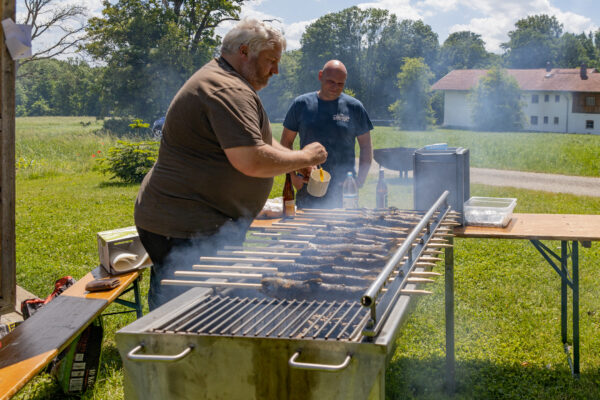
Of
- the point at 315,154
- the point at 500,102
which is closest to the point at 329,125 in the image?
the point at 315,154

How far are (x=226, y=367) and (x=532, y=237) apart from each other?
221 cm

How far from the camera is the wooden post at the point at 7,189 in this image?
14.2 feet

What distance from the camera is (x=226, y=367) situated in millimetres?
1575

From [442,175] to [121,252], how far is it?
2296mm

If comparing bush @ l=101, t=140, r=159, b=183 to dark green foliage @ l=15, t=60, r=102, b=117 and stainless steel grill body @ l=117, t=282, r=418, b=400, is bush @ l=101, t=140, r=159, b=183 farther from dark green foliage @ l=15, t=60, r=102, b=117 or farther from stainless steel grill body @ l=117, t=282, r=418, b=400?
dark green foliage @ l=15, t=60, r=102, b=117

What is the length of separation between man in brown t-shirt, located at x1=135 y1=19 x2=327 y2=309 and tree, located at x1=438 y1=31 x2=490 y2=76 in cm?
7130

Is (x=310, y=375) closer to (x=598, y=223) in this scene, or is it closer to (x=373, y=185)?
(x=598, y=223)

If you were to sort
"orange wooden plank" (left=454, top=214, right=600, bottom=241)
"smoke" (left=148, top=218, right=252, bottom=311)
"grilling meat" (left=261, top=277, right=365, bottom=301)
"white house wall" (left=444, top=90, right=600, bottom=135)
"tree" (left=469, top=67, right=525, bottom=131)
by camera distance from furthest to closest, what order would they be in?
"white house wall" (left=444, top=90, right=600, bottom=135), "tree" (left=469, top=67, right=525, bottom=131), "orange wooden plank" (left=454, top=214, right=600, bottom=241), "smoke" (left=148, top=218, right=252, bottom=311), "grilling meat" (left=261, top=277, right=365, bottom=301)

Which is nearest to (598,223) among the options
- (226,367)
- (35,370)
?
(226,367)

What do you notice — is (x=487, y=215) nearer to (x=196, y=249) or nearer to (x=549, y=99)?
(x=196, y=249)

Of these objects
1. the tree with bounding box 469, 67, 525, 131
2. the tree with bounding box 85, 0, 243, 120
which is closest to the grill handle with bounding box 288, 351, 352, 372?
the tree with bounding box 85, 0, 243, 120

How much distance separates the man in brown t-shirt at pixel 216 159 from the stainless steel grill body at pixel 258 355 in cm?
86

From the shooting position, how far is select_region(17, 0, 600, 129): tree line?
104 ft

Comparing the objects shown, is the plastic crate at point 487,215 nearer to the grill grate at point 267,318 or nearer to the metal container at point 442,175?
the metal container at point 442,175
